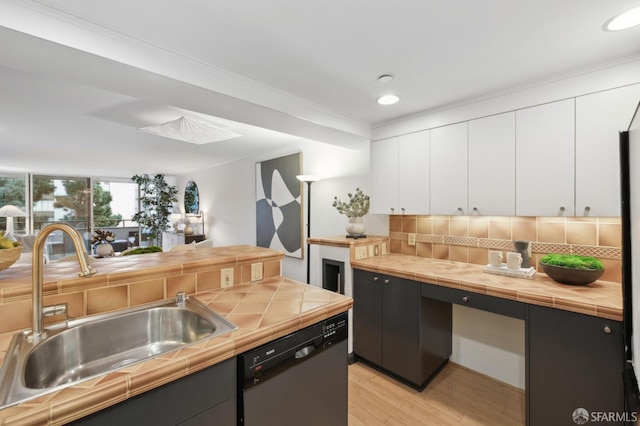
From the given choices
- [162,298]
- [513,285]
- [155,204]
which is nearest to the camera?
[162,298]

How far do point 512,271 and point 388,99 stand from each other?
161cm

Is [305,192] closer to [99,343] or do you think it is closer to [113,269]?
[113,269]

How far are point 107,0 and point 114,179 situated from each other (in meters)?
8.50

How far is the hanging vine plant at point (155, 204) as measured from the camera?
7.20 metres

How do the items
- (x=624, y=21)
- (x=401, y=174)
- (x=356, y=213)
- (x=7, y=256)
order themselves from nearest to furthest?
(x=7, y=256) < (x=624, y=21) < (x=401, y=174) < (x=356, y=213)

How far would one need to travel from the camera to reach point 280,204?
4309 millimetres

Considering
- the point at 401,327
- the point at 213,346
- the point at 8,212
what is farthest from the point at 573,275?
the point at 8,212

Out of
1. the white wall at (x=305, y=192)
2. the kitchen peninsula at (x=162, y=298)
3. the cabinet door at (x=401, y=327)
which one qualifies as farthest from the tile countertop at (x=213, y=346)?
the white wall at (x=305, y=192)

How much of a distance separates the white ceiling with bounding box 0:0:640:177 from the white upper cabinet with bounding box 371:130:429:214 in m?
0.32

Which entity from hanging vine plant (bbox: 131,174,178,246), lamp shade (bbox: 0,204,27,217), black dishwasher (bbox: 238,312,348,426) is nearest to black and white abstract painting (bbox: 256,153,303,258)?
black dishwasher (bbox: 238,312,348,426)

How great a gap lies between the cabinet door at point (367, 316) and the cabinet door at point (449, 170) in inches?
33.5

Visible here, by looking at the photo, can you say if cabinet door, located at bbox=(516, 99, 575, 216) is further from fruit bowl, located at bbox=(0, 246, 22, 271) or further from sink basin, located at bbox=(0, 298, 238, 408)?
fruit bowl, located at bbox=(0, 246, 22, 271)

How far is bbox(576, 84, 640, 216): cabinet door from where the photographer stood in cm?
164

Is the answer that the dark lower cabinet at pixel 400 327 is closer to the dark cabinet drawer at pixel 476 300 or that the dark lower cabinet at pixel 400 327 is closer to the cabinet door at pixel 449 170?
the dark cabinet drawer at pixel 476 300
